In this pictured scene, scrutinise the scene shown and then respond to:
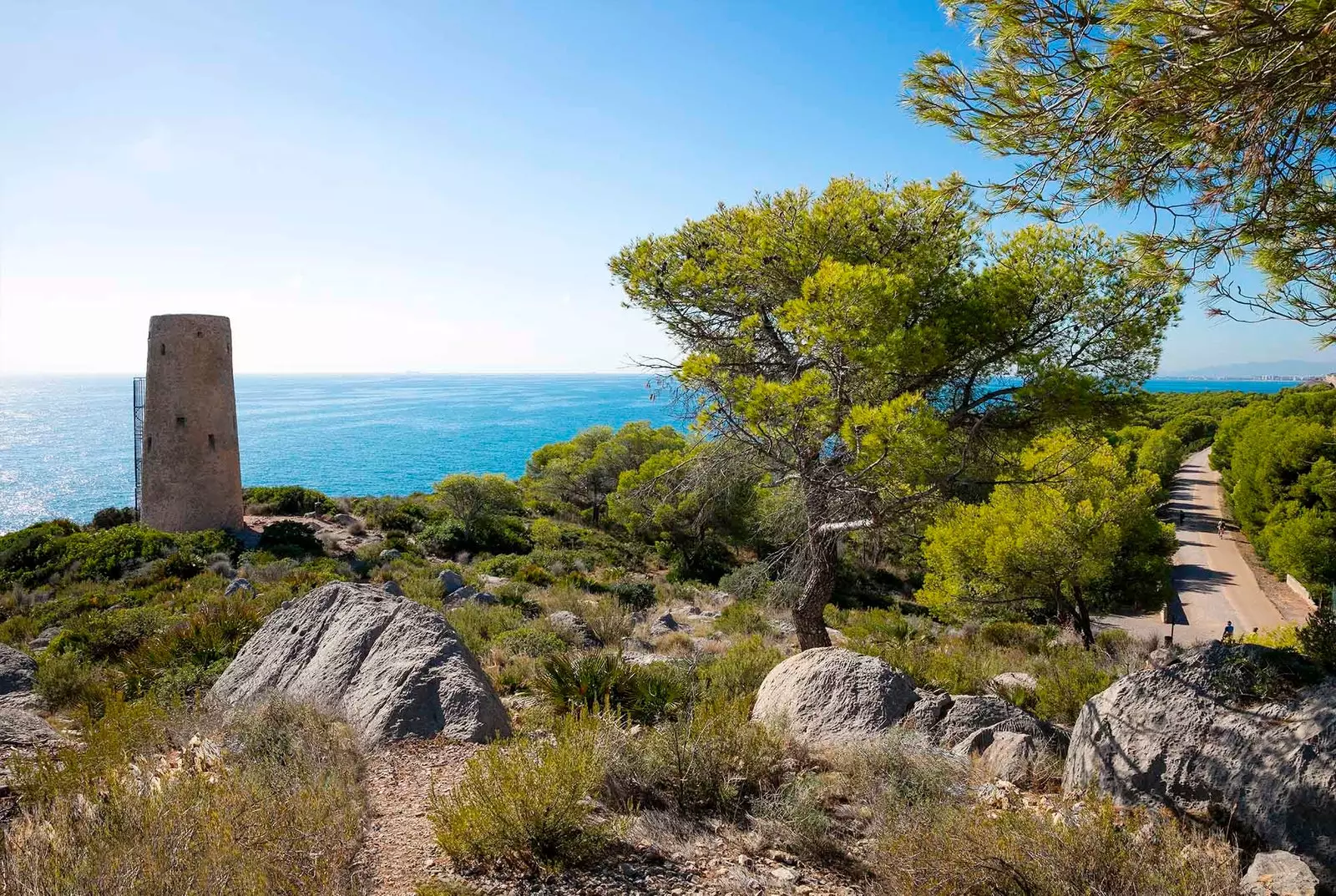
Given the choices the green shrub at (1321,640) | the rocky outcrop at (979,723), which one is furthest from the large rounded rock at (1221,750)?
the rocky outcrop at (979,723)

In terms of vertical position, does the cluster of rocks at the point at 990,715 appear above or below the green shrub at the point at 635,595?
above

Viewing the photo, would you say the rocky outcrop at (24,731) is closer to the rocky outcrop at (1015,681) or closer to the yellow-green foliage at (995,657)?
the yellow-green foliage at (995,657)

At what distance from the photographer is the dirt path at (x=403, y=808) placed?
331 cm

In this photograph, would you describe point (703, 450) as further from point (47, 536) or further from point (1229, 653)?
point (47, 536)

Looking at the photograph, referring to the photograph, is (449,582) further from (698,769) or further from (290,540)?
(698,769)

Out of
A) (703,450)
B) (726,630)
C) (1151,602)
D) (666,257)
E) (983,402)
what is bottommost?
(1151,602)

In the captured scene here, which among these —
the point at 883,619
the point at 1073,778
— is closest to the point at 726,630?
the point at 883,619

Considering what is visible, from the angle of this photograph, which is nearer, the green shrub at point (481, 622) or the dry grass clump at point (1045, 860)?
the dry grass clump at point (1045, 860)

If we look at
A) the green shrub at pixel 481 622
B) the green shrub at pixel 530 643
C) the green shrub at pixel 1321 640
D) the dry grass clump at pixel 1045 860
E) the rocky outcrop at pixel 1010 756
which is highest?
the green shrub at pixel 1321 640

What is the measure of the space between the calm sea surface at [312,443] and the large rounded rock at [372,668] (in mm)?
4122

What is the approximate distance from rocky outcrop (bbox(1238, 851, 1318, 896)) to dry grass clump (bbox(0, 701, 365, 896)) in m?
4.13

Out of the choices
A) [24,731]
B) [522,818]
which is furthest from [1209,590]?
[24,731]

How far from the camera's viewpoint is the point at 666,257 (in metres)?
8.73

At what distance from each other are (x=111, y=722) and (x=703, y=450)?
6.55m
